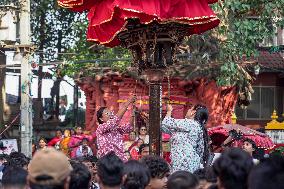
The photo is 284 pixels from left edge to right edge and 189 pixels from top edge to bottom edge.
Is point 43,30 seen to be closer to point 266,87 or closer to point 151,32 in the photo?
point 266,87

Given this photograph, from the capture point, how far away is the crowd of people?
4.57 m

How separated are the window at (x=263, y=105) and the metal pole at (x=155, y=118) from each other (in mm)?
19358

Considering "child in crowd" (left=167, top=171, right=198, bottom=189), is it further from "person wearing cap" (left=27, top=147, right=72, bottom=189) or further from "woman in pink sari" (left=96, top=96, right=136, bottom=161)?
"woman in pink sari" (left=96, top=96, right=136, bottom=161)

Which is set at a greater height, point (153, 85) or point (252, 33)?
point (252, 33)

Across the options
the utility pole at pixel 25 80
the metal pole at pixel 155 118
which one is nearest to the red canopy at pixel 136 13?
the metal pole at pixel 155 118

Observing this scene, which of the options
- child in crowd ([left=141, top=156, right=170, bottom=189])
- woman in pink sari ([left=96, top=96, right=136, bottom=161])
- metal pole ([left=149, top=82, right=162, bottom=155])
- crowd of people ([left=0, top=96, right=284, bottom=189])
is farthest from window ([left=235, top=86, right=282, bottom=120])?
child in crowd ([left=141, top=156, right=170, bottom=189])

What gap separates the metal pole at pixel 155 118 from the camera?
802 centimetres

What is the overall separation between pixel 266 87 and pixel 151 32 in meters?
19.6

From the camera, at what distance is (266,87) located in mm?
27031

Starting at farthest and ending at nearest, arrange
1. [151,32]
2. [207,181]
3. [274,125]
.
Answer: [274,125] → [151,32] → [207,181]

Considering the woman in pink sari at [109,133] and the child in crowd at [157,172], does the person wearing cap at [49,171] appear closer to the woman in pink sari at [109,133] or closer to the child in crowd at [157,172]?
the child in crowd at [157,172]

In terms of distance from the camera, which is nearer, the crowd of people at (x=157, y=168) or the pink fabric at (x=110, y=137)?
the crowd of people at (x=157, y=168)

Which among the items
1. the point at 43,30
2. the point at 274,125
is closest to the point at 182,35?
the point at 274,125

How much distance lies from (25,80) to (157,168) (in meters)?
12.5
